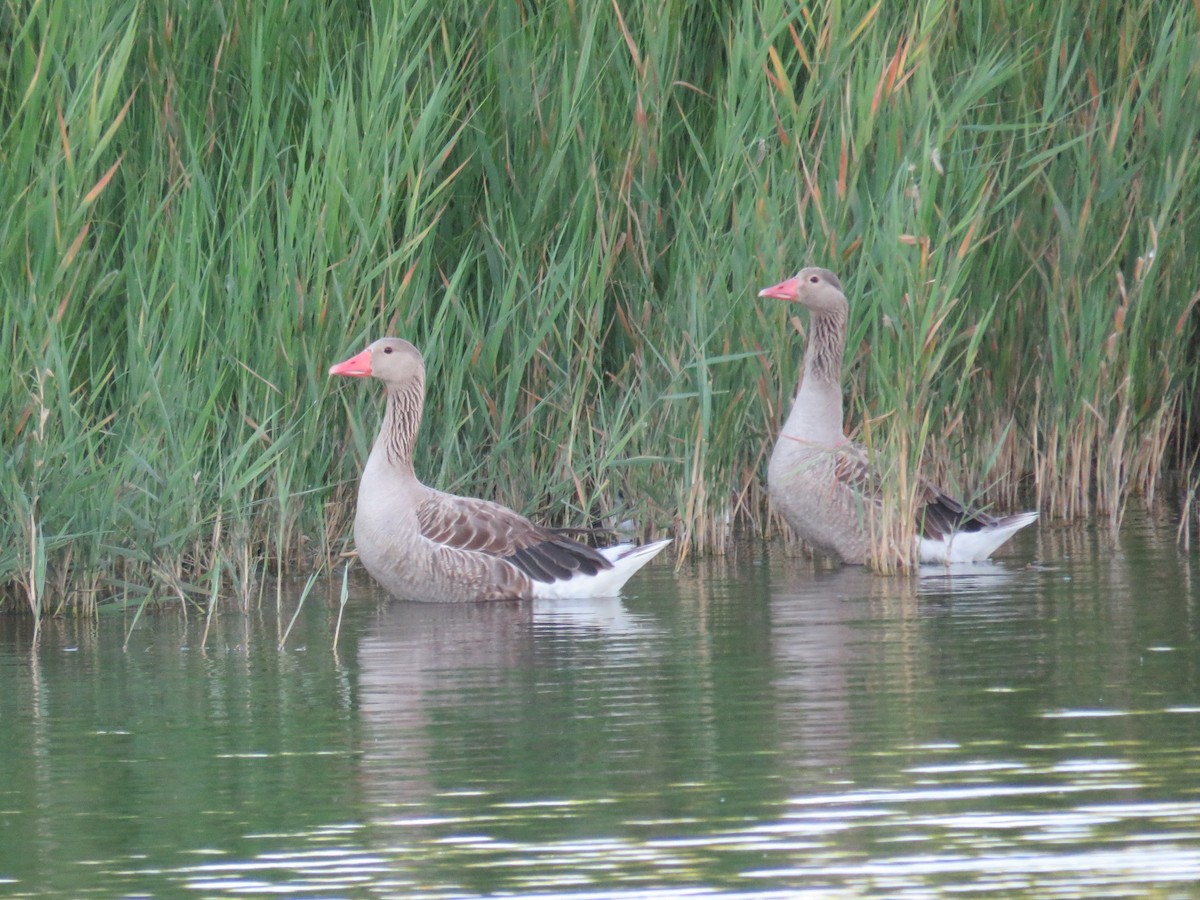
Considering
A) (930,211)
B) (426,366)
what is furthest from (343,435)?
(930,211)

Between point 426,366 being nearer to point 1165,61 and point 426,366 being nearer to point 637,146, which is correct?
point 637,146

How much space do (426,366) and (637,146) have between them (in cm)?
158

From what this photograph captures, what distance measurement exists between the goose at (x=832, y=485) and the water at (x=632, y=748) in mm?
836

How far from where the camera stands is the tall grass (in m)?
9.91

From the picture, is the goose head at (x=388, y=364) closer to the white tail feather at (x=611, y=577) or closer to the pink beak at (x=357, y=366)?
the pink beak at (x=357, y=366)

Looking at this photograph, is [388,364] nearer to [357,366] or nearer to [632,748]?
[357,366]

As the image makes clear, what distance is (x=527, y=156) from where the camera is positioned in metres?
11.4

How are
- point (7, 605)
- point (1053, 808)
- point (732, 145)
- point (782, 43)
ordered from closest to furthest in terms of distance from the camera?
point (1053, 808) < point (7, 605) < point (732, 145) < point (782, 43)

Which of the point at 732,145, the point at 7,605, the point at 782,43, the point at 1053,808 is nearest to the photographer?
the point at 1053,808

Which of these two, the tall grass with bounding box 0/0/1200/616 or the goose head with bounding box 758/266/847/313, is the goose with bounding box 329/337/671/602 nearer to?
the tall grass with bounding box 0/0/1200/616

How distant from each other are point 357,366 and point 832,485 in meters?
2.50

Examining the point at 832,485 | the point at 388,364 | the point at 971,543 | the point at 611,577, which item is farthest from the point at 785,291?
the point at 388,364

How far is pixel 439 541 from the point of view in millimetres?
10664

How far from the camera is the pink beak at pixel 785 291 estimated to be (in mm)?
10922
